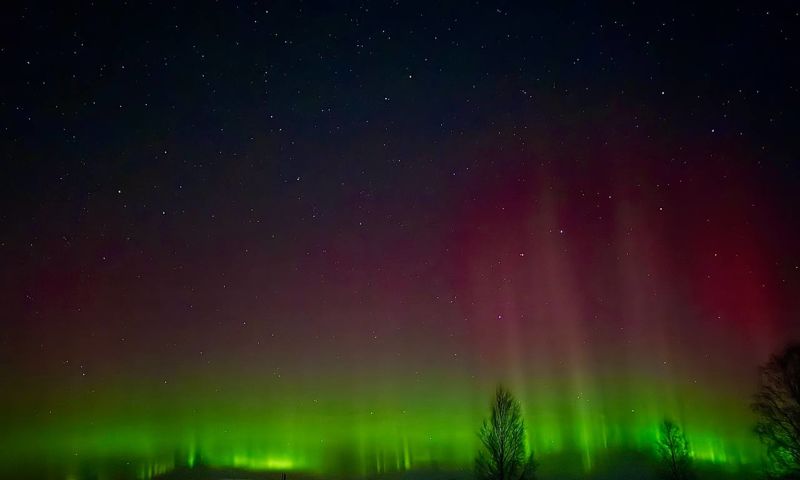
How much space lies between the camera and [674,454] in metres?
35.9

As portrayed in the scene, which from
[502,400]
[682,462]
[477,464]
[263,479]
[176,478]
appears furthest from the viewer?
[176,478]

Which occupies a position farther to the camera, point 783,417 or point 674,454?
point 674,454

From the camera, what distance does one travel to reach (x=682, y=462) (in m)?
35.6

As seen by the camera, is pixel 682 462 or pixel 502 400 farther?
pixel 682 462

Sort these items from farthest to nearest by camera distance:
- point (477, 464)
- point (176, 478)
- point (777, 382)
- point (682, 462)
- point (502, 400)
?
point (176, 478), point (682, 462), point (502, 400), point (477, 464), point (777, 382)

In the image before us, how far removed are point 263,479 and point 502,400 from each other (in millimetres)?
34258

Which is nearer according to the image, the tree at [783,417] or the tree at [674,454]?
the tree at [783,417]

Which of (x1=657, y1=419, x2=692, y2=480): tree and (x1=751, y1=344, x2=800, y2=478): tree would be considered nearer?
(x1=751, y1=344, x2=800, y2=478): tree

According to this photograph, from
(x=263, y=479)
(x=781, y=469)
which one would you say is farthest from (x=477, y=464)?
(x=263, y=479)

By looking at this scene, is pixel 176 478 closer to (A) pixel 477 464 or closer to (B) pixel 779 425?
(A) pixel 477 464

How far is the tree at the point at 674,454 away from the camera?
3541cm

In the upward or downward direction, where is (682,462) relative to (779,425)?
downward

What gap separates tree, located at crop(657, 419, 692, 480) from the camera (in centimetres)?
3541

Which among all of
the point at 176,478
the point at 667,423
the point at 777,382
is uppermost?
the point at 777,382
